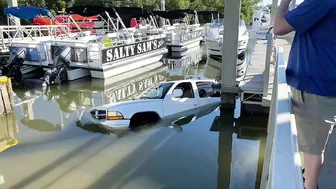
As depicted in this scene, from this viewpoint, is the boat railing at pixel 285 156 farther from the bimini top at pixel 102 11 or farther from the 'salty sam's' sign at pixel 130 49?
the bimini top at pixel 102 11

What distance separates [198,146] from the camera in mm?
7215

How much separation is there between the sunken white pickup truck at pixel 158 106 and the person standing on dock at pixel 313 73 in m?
6.25

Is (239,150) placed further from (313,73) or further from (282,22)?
(282,22)

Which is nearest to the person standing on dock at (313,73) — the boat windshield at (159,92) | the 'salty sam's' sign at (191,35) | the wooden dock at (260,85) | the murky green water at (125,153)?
the murky green water at (125,153)

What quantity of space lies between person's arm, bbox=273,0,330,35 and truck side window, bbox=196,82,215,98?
7.19 meters

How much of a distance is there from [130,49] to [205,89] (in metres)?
8.26

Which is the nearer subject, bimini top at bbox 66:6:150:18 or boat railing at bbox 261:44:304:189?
boat railing at bbox 261:44:304:189

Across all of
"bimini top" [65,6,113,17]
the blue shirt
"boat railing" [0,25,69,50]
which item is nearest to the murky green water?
the blue shirt

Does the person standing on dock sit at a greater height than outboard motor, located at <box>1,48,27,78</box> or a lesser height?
greater

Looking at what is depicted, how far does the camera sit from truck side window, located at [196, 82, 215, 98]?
918 cm

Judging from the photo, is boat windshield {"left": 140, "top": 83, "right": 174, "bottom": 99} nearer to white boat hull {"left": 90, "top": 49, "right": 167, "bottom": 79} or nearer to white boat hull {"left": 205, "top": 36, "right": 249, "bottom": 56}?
white boat hull {"left": 90, "top": 49, "right": 167, "bottom": 79}

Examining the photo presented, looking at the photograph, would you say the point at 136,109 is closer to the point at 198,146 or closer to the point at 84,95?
the point at 198,146

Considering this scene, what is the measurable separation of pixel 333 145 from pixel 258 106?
7.59 meters

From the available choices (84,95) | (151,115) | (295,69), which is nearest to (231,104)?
(151,115)
